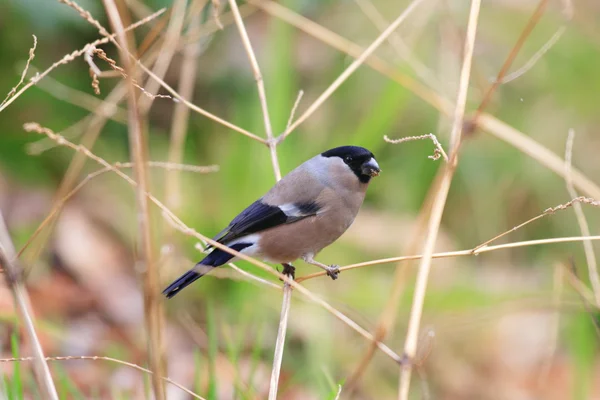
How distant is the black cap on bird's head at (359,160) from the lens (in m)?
1.61

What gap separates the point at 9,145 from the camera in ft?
10.0

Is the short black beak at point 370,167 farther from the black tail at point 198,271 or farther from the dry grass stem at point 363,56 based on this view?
the black tail at point 198,271

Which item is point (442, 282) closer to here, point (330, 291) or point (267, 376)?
point (330, 291)

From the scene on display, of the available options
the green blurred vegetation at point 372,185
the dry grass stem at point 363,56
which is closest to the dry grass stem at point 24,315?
the dry grass stem at point 363,56

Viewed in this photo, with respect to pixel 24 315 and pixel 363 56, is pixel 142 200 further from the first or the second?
pixel 363 56

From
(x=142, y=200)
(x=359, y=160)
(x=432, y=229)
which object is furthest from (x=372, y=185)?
(x=142, y=200)

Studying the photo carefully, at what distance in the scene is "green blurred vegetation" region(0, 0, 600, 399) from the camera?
2.65 m

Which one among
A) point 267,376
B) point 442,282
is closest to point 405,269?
point 267,376

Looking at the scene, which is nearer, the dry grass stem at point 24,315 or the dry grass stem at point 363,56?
the dry grass stem at point 24,315

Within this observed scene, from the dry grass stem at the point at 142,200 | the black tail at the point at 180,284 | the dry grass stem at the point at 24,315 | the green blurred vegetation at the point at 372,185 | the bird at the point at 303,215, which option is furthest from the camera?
the green blurred vegetation at the point at 372,185

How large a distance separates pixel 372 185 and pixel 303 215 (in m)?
1.65

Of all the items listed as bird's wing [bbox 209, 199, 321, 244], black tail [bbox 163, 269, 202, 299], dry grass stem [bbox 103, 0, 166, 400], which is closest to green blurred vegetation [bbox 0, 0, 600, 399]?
bird's wing [bbox 209, 199, 321, 244]

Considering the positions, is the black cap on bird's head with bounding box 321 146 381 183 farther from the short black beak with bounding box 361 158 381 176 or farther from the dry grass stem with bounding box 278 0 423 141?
the dry grass stem with bounding box 278 0 423 141

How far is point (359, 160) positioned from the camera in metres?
1.66
